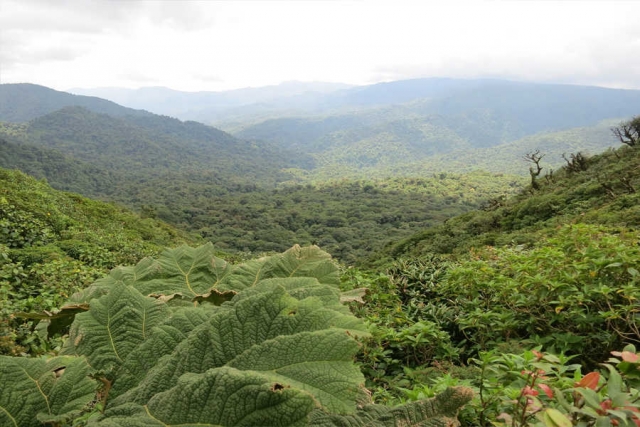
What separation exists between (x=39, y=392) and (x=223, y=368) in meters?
0.55

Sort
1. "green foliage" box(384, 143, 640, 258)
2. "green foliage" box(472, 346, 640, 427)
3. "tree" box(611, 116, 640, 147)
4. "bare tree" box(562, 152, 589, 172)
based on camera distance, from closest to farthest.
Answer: "green foliage" box(472, 346, 640, 427) < "green foliage" box(384, 143, 640, 258) < "tree" box(611, 116, 640, 147) < "bare tree" box(562, 152, 589, 172)

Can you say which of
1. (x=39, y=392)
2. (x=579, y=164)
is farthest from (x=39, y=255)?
(x=579, y=164)

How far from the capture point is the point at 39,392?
1011 millimetres

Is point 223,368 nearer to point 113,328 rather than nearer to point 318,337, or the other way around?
point 318,337

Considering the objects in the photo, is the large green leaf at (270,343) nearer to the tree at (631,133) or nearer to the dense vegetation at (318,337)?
the dense vegetation at (318,337)

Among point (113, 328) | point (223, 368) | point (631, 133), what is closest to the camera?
point (223, 368)

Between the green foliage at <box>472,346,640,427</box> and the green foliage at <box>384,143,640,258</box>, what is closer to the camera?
the green foliage at <box>472,346,640,427</box>

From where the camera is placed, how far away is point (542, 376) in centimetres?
173

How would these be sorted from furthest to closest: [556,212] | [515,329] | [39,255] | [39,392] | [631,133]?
1. [631,133]
2. [556,212]
3. [39,255]
4. [515,329]
5. [39,392]

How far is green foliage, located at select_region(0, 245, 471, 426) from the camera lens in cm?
81

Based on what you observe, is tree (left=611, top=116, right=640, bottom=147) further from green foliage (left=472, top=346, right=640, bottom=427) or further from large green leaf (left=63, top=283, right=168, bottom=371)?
large green leaf (left=63, top=283, right=168, bottom=371)

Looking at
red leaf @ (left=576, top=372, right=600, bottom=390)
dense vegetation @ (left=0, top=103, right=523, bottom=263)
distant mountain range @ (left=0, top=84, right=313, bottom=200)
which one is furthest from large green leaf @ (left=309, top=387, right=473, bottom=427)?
distant mountain range @ (left=0, top=84, right=313, bottom=200)

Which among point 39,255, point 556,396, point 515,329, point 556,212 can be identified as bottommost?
point 556,212

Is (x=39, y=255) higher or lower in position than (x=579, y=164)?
higher
